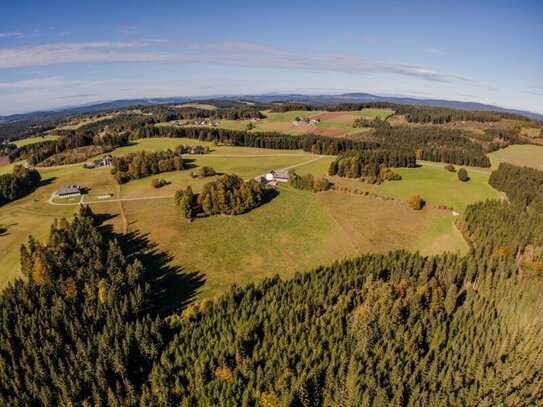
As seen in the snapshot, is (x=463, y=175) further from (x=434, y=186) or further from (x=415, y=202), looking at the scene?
(x=415, y=202)

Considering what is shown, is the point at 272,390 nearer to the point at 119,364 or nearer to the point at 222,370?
the point at 222,370

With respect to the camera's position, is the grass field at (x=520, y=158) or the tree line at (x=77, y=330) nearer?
the tree line at (x=77, y=330)

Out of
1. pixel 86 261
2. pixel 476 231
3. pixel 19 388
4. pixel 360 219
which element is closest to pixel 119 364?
pixel 19 388

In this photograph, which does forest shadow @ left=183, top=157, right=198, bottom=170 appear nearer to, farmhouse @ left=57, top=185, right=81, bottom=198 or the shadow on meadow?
farmhouse @ left=57, top=185, right=81, bottom=198

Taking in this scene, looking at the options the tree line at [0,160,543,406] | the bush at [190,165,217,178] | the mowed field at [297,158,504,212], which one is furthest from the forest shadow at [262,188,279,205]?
the tree line at [0,160,543,406]

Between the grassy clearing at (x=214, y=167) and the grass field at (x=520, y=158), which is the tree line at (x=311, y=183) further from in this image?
the grass field at (x=520, y=158)

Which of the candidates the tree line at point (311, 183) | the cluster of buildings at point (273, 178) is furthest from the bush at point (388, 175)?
the cluster of buildings at point (273, 178)
